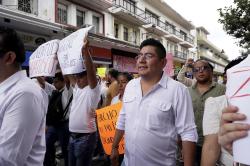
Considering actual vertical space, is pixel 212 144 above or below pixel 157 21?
below

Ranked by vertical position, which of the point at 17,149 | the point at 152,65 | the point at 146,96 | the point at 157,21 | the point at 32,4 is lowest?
the point at 17,149

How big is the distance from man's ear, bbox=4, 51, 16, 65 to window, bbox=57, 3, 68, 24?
1409cm

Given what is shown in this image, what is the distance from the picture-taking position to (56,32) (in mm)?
12523

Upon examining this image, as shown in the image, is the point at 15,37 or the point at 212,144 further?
the point at 15,37

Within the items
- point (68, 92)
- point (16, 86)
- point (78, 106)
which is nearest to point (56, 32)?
point (68, 92)

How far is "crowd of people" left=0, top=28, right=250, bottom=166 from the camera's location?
1.97 metres

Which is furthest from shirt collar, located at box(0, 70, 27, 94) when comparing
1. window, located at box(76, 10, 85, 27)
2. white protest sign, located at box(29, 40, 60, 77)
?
window, located at box(76, 10, 85, 27)

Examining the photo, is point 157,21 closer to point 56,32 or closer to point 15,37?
point 56,32

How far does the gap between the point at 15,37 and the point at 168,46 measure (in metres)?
34.8

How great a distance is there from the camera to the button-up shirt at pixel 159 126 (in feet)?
9.29

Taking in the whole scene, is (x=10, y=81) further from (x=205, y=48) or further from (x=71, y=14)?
(x=205, y=48)

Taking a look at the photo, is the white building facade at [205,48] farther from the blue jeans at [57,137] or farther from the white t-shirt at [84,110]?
the white t-shirt at [84,110]

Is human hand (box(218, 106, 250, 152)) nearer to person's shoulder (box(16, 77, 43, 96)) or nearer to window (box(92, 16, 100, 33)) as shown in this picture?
person's shoulder (box(16, 77, 43, 96))

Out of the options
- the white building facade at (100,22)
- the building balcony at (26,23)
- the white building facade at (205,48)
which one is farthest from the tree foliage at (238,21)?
the white building facade at (205,48)
